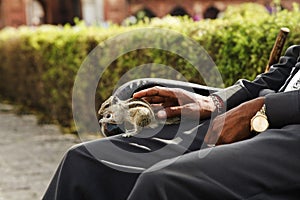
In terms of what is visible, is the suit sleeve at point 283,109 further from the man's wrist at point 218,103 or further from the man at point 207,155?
the man's wrist at point 218,103

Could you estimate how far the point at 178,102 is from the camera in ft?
9.23

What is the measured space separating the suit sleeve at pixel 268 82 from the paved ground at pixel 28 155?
8.78 ft

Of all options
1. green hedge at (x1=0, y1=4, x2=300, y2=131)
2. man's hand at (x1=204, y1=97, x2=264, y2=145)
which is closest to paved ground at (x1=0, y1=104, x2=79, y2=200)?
green hedge at (x1=0, y1=4, x2=300, y2=131)

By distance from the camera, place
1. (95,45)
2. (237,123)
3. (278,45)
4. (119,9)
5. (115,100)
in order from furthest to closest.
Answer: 1. (119,9)
2. (95,45)
3. (278,45)
4. (115,100)
5. (237,123)

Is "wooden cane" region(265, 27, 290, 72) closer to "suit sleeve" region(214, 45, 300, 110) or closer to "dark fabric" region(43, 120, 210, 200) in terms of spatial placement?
"suit sleeve" region(214, 45, 300, 110)

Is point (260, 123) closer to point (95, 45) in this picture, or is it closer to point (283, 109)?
point (283, 109)

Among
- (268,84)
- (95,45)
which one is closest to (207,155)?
(268,84)

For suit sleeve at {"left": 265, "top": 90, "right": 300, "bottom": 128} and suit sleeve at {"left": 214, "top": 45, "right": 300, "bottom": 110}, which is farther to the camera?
suit sleeve at {"left": 214, "top": 45, "right": 300, "bottom": 110}

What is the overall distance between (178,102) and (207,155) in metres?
0.73

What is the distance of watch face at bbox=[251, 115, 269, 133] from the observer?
2309 mm

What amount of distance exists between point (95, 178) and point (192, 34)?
10.1ft

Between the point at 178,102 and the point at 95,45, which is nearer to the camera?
the point at 178,102

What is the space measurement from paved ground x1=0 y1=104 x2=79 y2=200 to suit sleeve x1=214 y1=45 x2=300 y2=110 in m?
2.68

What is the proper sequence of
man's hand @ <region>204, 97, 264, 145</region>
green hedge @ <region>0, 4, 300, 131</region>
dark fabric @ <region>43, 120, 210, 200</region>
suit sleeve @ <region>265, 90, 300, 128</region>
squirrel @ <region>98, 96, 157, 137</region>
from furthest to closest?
green hedge @ <region>0, 4, 300, 131</region> < squirrel @ <region>98, 96, 157, 137</region> < dark fabric @ <region>43, 120, 210, 200</region> < man's hand @ <region>204, 97, 264, 145</region> < suit sleeve @ <region>265, 90, 300, 128</region>
